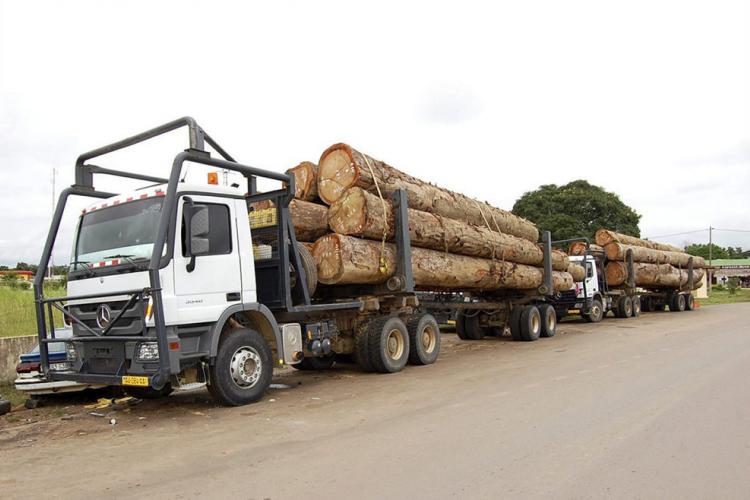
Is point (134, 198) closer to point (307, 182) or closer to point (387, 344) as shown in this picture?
point (307, 182)

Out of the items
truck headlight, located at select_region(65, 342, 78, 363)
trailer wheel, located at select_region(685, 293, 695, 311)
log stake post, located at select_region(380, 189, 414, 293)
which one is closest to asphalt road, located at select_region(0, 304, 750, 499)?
truck headlight, located at select_region(65, 342, 78, 363)

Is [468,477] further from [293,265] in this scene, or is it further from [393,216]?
[393,216]

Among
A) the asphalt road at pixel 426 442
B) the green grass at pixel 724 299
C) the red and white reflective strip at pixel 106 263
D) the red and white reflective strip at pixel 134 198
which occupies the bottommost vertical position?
the green grass at pixel 724 299

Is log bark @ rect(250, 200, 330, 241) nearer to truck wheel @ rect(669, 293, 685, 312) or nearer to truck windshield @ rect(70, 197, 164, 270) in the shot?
truck windshield @ rect(70, 197, 164, 270)

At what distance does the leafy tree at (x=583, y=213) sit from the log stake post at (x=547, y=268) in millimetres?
24563

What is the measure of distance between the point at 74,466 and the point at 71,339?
94.4 inches

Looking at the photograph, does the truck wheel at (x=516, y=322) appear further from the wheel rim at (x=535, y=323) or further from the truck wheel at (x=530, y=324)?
the wheel rim at (x=535, y=323)

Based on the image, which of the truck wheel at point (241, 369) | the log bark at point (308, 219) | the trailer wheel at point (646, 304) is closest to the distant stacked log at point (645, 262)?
the trailer wheel at point (646, 304)

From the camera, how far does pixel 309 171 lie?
10.2m

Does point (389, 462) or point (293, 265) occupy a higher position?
point (293, 265)

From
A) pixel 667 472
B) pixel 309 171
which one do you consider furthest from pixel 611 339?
pixel 667 472

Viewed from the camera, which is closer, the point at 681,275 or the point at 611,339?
the point at 611,339

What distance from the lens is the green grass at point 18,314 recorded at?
10539 mm

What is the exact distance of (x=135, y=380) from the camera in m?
6.36
